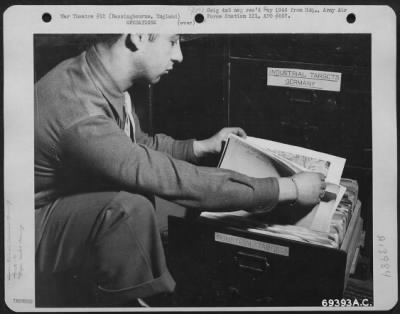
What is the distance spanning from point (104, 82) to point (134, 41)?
0.40 feet

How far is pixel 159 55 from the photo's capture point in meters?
1.15

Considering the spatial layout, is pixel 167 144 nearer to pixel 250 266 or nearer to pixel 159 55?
pixel 159 55

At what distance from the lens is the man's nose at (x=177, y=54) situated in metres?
1.15

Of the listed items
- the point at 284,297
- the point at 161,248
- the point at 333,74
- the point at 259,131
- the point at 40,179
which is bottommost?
the point at 284,297

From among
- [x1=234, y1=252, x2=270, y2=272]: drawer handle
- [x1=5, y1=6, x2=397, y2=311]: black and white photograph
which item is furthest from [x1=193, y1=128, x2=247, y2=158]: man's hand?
[x1=234, y1=252, x2=270, y2=272]: drawer handle

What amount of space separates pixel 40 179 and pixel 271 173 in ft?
1.78

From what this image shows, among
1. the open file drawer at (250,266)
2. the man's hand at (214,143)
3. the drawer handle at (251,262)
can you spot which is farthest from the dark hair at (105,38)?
the drawer handle at (251,262)

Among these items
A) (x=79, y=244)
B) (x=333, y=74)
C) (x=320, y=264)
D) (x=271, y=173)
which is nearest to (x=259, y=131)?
(x=271, y=173)

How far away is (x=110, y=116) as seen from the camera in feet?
3.67

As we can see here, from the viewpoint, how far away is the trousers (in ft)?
3.66

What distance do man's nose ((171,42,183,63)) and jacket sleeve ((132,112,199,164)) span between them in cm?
16

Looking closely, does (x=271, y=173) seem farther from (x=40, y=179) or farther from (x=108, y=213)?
(x=40, y=179)

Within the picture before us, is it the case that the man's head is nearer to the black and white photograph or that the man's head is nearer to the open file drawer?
the black and white photograph

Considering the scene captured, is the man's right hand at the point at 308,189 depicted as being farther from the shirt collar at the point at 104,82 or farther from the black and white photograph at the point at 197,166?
the shirt collar at the point at 104,82
